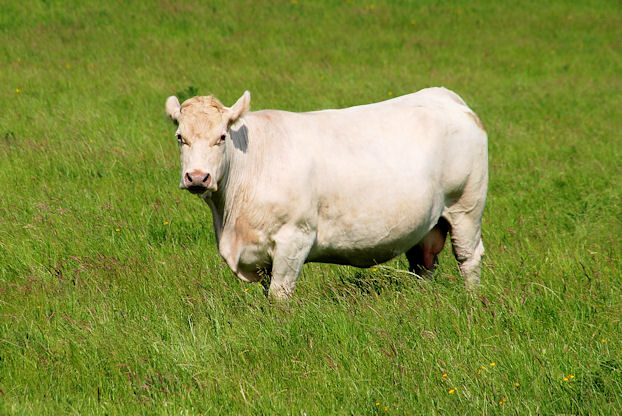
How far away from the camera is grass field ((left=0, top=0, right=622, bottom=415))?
3848mm

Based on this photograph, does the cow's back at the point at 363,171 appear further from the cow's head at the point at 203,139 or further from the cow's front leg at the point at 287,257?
the cow's head at the point at 203,139

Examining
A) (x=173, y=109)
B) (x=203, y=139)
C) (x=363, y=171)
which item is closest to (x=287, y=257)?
(x=363, y=171)

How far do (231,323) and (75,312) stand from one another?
108 cm

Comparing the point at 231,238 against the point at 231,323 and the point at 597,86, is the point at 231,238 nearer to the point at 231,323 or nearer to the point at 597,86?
the point at 231,323

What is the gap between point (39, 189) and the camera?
730cm

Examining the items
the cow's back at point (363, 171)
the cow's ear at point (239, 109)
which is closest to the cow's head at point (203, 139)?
the cow's ear at point (239, 109)

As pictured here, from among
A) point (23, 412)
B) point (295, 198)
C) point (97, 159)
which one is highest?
point (295, 198)

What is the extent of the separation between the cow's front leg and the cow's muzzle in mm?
768

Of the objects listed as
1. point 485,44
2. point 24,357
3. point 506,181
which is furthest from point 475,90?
point 24,357

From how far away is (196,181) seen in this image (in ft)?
14.3

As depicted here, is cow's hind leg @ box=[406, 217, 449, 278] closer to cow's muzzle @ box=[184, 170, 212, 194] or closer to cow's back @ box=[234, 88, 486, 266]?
cow's back @ box=[234, 88, 486, 266]

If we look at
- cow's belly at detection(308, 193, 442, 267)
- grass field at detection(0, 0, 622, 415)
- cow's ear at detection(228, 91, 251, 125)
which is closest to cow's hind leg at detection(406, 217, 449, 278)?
grass field at detection(0, 0, 622, 415)

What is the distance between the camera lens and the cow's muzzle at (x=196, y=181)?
14.3 ft

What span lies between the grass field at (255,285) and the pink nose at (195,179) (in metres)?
0.88
